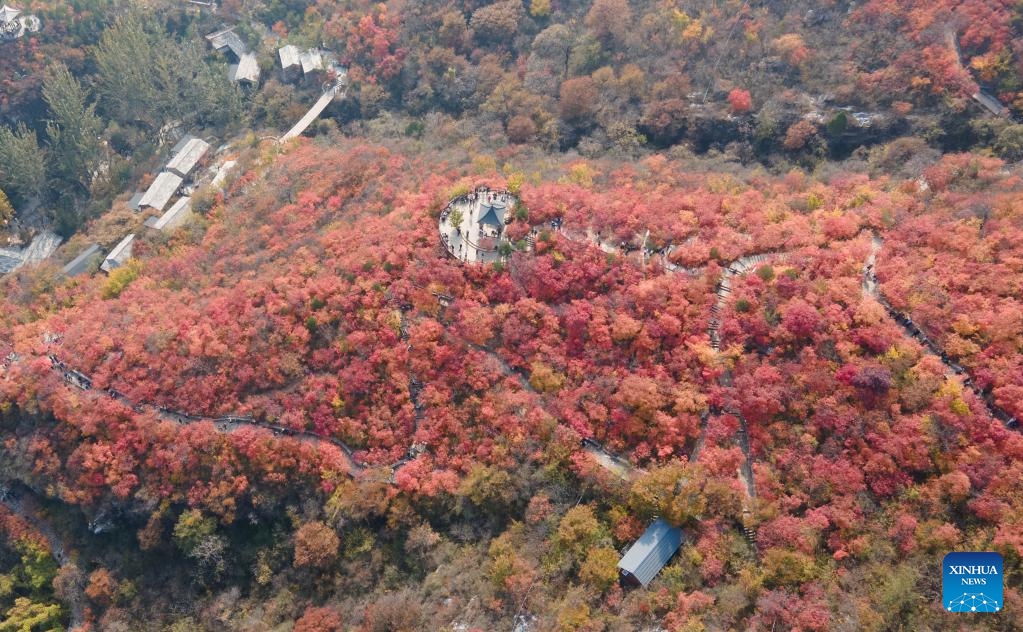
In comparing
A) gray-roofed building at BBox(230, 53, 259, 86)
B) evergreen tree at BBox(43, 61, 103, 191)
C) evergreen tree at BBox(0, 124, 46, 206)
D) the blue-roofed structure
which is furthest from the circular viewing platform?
evergreen tree at BBox(0, 124, 46, 206)

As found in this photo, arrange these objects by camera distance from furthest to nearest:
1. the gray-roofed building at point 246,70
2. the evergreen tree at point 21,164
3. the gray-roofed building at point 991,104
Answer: the gray-roofed building at point 246,70
the evergreen tree at point 21,164
the gray-roofed building at point 991,104

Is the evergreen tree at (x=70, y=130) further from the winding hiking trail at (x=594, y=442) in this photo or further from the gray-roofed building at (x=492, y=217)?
the gray-roofed building at (x=492, y=217)

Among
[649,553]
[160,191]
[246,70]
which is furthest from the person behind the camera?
[246,70]

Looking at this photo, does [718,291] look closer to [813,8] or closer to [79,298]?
[813,8]

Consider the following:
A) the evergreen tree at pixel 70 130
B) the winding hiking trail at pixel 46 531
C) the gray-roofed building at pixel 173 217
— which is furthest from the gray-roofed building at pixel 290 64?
the winding hiking trail at pixel 46 531

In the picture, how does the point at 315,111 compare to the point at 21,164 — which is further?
the point at 315,111

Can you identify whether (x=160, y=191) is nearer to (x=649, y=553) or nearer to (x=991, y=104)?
(x=649, y=553)

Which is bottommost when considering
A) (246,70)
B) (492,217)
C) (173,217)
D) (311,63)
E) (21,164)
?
(173,217)

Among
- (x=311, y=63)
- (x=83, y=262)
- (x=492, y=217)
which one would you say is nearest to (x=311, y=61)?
(x=311, y=63)
